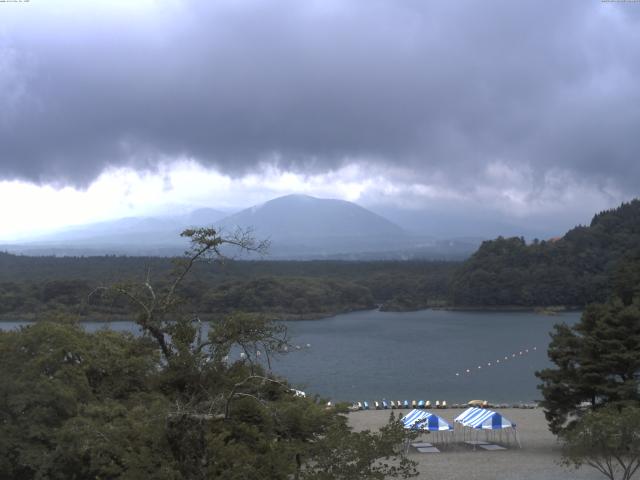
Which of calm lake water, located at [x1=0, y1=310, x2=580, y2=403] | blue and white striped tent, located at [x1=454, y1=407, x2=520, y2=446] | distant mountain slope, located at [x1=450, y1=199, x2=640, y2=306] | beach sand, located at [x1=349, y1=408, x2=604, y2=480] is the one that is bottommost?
calm lake water, located at [x1=0, y1=310, x2=580, y2=403]

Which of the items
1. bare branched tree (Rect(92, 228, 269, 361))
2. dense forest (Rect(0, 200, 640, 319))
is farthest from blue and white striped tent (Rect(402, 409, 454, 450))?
dense forest (Rect(0, 200, 640, 319))

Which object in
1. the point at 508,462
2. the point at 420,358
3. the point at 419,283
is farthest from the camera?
the point at 419,283

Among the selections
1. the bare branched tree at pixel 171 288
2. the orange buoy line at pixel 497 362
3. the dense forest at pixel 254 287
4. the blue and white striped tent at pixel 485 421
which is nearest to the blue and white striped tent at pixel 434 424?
the blue and white striped tent at pixel 485 421

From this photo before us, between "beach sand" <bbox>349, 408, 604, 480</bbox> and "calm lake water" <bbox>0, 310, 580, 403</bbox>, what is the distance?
3778 mm

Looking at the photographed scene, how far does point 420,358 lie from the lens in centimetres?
3588

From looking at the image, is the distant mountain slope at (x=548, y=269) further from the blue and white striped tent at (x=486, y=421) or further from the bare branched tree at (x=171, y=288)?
the bare branched tree at (x=171, y=288)

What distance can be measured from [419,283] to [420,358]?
3743 centimetres

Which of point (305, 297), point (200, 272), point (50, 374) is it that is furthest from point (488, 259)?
point (50, 374)

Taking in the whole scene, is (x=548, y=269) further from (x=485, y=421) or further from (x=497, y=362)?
(x=485, y=421)

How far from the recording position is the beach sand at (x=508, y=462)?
12.8 m

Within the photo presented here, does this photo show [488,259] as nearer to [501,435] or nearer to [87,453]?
→ [501,435]

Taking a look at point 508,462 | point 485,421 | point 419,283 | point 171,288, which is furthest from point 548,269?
point 171,288

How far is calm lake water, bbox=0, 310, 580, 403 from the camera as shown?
88.3 feet

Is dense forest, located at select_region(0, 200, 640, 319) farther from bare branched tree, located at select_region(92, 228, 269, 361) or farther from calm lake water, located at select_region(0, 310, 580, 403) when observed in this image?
bare branched tree, located at select_region(92, 228, 269, 361)
